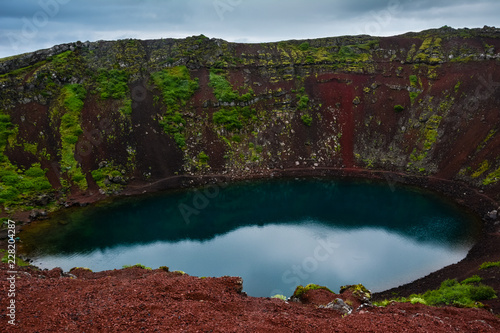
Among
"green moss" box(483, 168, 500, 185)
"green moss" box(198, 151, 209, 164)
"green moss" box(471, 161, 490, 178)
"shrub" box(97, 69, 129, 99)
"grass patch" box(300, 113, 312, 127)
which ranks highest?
"shrub" box(97, 69, 129, 99)

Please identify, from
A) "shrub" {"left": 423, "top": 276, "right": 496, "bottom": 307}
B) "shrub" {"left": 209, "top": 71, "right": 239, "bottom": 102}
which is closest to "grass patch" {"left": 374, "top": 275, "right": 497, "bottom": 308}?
"shrub" {"left": 423, "top": 276, "right": 496, "bottom": 307}

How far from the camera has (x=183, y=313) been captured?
49.8 ft

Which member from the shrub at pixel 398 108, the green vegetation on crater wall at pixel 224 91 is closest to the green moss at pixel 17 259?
the green vegetation on crater wall at pixel 224 91

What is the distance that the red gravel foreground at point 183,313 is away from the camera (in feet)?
46.6

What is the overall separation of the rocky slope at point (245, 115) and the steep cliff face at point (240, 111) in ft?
0.91

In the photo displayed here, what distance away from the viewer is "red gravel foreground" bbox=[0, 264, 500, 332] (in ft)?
46.6

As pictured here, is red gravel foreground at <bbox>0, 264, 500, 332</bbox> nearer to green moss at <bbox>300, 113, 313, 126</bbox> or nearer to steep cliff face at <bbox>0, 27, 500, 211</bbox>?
steep cliff face at <bbox>0, 27, 500, 211</bbox>

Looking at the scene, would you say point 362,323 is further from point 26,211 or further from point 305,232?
point 26,211

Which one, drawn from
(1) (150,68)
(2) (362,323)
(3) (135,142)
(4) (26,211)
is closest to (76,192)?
(4) (26,211)

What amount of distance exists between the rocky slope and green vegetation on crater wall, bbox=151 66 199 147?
30 cm

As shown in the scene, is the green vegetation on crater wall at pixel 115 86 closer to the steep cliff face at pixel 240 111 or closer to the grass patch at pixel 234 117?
the steep cliff face at pixel 240 111

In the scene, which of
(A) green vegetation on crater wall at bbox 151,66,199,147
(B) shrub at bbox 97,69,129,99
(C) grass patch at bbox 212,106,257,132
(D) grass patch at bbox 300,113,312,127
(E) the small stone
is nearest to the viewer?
(E) the small stone

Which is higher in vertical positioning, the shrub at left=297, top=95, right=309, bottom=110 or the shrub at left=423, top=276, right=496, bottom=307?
the shrub at left=297, top=95, right=309, bottom=110

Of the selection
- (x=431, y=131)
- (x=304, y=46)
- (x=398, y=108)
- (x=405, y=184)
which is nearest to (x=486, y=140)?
(x=431, y=131)
